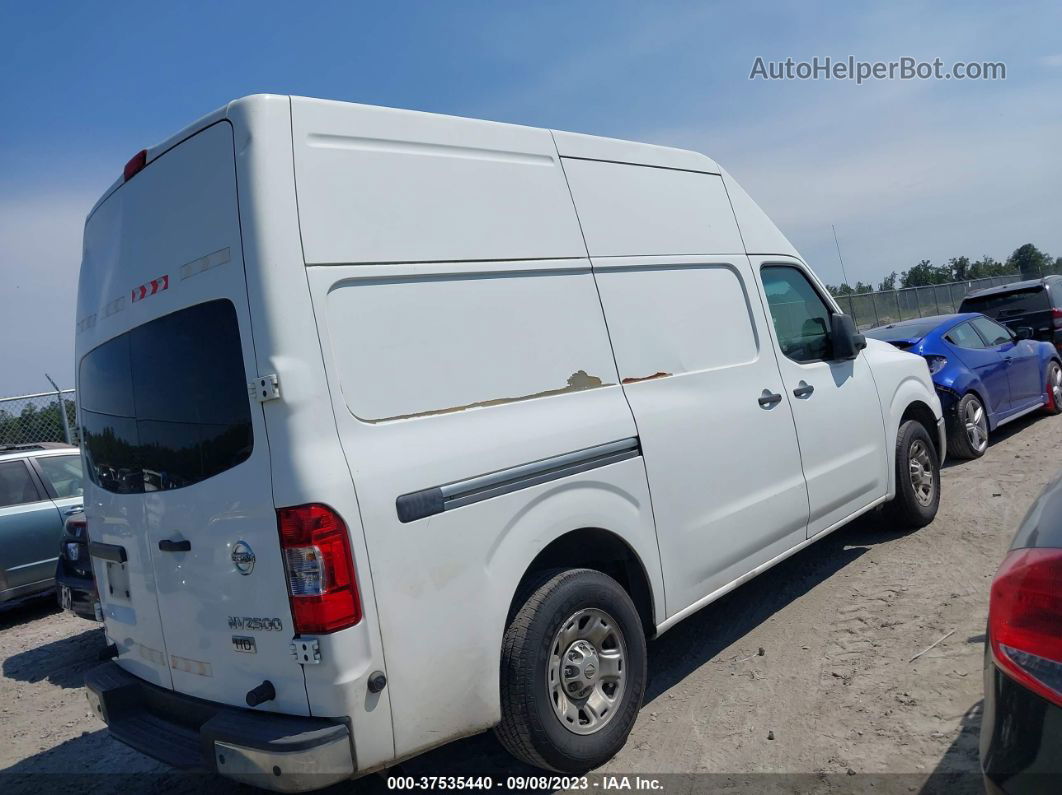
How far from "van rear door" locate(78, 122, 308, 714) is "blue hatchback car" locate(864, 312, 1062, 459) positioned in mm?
7419

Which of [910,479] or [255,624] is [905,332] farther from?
[255,624]

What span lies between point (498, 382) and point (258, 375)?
97 cm

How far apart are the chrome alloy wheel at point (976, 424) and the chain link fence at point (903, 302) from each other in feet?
40.0

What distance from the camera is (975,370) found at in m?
8.83

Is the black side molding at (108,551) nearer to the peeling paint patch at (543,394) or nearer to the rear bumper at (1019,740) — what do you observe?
the peeling paint patch at (543,394)

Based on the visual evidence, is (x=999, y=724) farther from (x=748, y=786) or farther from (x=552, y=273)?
(x=552, y=273)

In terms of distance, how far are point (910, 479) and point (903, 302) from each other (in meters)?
22.6

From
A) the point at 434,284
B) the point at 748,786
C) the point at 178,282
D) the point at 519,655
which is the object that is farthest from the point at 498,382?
the point at 748,786

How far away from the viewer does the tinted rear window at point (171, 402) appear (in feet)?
9.80

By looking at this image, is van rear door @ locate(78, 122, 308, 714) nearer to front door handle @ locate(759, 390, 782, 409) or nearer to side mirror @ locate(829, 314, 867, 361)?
front door handle @ locate(759, 390, 782, 409)

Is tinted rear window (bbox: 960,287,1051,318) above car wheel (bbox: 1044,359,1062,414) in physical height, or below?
above

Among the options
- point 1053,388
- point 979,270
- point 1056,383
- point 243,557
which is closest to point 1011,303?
point 1056,383

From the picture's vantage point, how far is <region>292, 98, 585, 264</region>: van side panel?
9.91 ft

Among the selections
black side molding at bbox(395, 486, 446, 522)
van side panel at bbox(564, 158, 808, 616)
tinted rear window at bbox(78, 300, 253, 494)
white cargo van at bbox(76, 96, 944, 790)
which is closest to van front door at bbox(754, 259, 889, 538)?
van side panel at bbox(564, 158, 808, 616)
